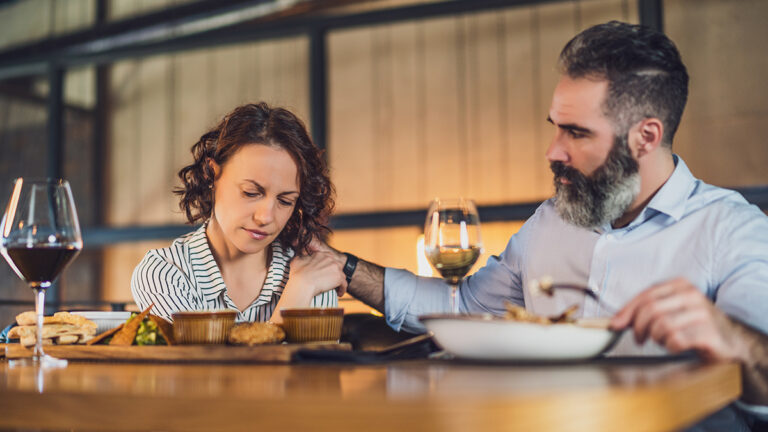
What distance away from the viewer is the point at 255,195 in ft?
6.09

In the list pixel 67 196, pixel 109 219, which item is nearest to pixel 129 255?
pixel 109 219

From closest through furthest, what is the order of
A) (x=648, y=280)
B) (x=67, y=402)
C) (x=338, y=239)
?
(x=67, y=402), (x=648, y=280), (x=338, y=239)

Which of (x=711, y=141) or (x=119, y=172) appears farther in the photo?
(x=119, y=172)

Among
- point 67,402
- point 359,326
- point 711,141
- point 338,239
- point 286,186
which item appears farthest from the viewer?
point 338,239

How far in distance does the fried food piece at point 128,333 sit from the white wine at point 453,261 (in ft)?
1.61

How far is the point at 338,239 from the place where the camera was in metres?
5.25

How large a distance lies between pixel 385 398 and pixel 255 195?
1.33 m

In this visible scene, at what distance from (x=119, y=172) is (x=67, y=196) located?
592 cm

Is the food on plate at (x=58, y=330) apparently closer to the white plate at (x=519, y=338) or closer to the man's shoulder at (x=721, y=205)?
the white plate at (x=519, y=338)

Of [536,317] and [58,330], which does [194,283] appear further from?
[536,317]

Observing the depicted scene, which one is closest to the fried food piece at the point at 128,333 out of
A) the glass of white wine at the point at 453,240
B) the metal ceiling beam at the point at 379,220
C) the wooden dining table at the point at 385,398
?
the wooden dining table at the point at 385,398

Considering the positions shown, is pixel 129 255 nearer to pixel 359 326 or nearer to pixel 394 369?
pixel 359 326

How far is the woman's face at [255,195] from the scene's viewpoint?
1824 mm

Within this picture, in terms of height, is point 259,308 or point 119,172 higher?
point 119,172
